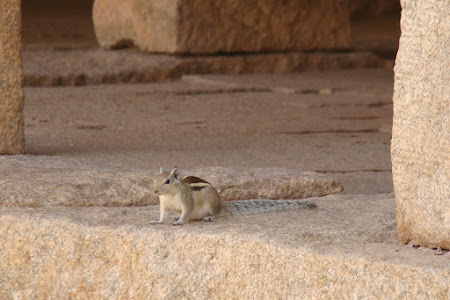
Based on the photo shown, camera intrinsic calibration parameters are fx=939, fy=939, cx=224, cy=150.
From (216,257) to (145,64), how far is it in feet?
22.8

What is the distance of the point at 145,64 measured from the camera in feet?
33.5

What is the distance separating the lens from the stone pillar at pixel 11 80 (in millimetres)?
5457

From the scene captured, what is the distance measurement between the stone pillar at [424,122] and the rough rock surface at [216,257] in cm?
12

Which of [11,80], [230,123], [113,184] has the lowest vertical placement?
[230,123]

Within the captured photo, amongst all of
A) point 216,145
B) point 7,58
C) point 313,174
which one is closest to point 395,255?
point 313,174

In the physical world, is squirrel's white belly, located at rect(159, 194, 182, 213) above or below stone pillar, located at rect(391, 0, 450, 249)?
below

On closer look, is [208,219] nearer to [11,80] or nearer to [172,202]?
[172,202]

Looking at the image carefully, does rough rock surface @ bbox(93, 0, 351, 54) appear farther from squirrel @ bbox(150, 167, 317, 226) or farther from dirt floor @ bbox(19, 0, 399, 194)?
squirrel @ bbox(150, 167, 317, 226)

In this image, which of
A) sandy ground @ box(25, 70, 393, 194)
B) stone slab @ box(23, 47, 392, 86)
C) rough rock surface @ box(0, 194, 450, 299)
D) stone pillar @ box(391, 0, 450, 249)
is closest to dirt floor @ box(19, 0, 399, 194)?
sandy ground @ box(25, 70, 393, 194)

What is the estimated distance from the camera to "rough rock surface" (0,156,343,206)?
4.19 m

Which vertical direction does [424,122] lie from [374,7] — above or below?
above

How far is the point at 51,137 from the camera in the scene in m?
6.82

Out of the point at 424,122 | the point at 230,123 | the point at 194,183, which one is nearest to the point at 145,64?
the point at 230,123

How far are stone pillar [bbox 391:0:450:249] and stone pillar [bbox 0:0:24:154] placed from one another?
113 inches
